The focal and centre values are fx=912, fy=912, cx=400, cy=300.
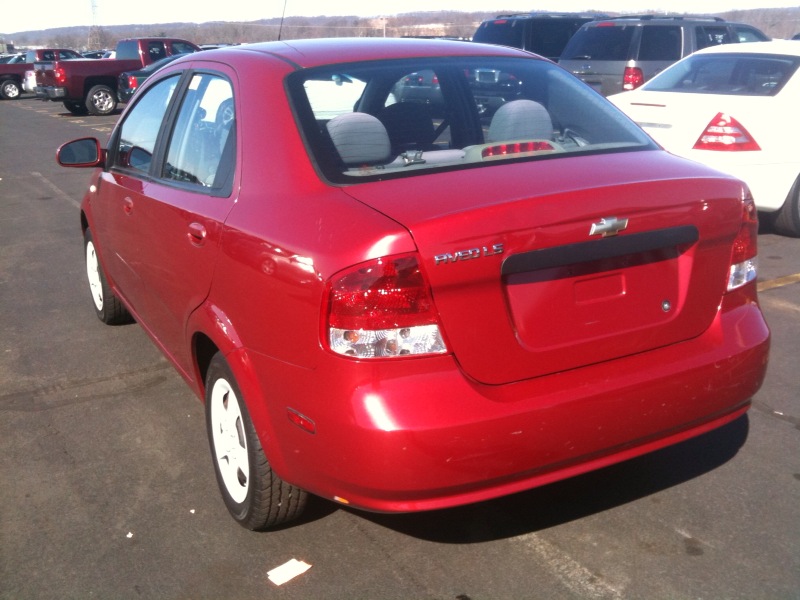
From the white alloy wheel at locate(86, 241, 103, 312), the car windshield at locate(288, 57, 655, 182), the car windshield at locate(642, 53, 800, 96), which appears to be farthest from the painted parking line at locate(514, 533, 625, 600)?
the car windshield at locate(642, 53, 800, 96)

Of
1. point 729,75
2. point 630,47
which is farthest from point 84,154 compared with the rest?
point 630,47

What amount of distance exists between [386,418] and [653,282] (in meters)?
1.00

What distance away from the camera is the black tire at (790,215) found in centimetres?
755

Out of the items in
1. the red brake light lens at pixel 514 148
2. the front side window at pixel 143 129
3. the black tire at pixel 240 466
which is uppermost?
the red brake light lens at pixel 514 148

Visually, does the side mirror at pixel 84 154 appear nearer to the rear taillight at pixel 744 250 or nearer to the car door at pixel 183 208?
the car door at pixel 183 208

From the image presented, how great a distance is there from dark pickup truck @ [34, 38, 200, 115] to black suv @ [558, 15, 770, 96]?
14351mm

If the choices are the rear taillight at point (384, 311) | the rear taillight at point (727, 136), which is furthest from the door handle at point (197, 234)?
the rear taillight at point (727, 136)

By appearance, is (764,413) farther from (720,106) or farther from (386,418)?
(720,106)

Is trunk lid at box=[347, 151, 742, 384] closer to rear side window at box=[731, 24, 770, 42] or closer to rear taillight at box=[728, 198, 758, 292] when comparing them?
rear taillight at box=[728, 198, 758, 292]

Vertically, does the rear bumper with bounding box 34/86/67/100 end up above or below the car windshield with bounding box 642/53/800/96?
below

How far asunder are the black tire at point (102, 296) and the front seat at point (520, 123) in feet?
9.20

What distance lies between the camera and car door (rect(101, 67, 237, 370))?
3.39 metres

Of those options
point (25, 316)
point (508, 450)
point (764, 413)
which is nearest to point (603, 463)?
point (508, 450)

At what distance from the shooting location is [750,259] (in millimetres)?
3213
